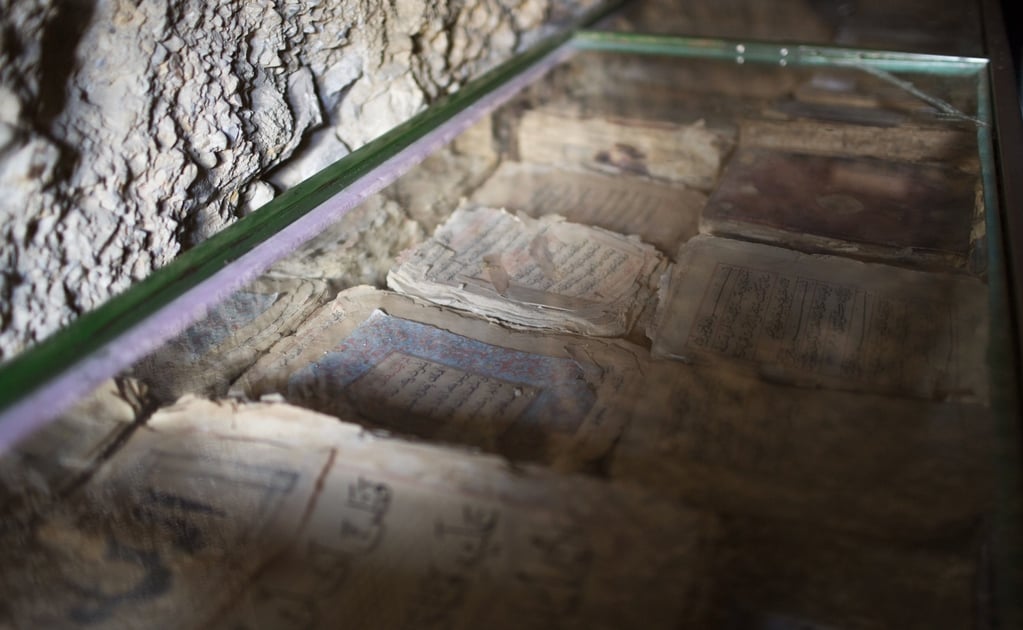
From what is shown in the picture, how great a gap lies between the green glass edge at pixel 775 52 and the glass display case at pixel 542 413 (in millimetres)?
254

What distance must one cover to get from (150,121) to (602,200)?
1.02 meters

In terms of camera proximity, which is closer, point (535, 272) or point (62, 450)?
point (62, 450)

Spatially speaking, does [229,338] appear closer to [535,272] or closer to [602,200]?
[535,272]

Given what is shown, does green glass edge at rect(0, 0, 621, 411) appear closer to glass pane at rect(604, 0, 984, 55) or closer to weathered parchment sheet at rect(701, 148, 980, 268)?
weathered parchment sheet at rect(701, 148, 980, 268)

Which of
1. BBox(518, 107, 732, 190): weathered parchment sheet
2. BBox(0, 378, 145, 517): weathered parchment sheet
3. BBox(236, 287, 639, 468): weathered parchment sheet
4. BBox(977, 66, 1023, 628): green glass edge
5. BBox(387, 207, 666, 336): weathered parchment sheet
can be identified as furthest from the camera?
BBox(518, 107, 732, 190): weathered parchment sheet

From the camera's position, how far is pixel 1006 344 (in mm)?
966

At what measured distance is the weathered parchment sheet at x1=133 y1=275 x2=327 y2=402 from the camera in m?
1.10

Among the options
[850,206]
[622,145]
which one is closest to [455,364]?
[850,206]

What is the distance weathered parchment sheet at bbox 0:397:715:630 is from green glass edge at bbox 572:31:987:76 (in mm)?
1684

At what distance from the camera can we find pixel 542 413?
1.14m

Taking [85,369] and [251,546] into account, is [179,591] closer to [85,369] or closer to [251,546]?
[251,546]

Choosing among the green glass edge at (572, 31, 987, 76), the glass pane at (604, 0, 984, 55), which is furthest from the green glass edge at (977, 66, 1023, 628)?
the glass pane at (604, 0, 984, 55)

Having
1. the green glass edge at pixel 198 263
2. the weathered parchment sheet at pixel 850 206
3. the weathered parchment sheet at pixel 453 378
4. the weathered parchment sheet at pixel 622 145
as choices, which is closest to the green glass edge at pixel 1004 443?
the weathered parchment sheet at pixel 850 206

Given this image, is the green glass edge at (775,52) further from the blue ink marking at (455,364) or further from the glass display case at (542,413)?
the blue ink marking at (455,364)
